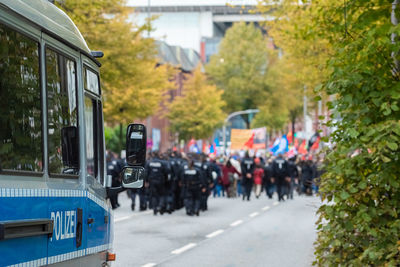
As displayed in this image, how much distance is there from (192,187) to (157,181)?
3.33 ft

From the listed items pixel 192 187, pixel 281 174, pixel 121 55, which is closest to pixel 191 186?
pixel 192 187

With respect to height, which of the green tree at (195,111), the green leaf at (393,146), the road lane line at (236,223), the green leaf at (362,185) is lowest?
the road lane line at (236,223)

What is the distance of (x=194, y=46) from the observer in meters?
116

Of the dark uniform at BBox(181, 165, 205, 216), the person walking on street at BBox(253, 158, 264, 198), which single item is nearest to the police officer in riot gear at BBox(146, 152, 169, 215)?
the dark uniform at BBox(181, 165, 205, 216)

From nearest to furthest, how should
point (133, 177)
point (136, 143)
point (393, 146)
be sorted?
point (136, 143) → point (133, 177) → point (393, 146)

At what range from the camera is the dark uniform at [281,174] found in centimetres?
3447

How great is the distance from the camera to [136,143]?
242 inches

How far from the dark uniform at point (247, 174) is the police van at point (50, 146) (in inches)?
1089

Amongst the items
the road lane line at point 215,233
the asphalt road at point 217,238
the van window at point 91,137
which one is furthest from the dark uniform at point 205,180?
the van window at point 91,137

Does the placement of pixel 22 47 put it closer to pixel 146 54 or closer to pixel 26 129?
pixel 26 129

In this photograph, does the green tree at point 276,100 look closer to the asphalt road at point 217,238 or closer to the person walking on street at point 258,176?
the person walking on street at point 258,176

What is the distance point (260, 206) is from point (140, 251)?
16198mm

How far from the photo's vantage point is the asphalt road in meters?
13.2

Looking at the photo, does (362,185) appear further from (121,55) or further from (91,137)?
(121,55)
